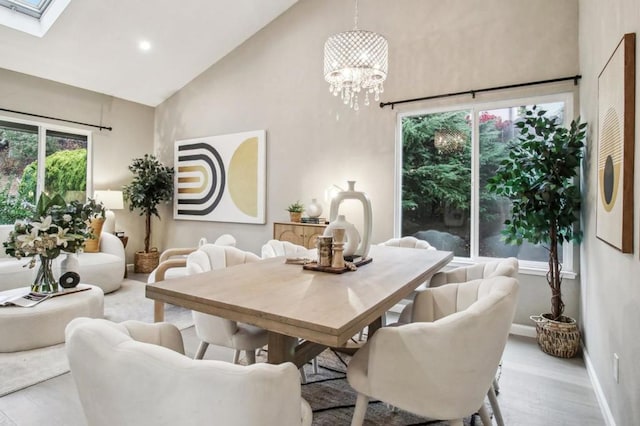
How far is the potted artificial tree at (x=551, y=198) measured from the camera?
2.82 m

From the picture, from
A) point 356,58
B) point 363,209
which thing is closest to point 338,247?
point 363,209

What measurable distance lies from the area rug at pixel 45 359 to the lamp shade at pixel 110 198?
1930 millimetres

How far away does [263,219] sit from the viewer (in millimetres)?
5090

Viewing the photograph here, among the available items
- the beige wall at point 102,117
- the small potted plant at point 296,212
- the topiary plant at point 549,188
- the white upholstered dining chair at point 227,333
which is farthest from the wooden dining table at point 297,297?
the beige wall at point 102,117

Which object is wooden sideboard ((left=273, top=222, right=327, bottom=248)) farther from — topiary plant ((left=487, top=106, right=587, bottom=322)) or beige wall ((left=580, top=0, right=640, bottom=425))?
beige wall ((left=580, top=0, right=640, bottom=425))

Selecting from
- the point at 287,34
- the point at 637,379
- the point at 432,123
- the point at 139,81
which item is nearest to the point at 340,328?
the point at 637,379

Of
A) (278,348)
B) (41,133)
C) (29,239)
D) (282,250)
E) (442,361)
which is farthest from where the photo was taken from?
(41,133)

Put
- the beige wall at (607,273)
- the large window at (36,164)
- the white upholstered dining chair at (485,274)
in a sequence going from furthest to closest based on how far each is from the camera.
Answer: the large window at (36,164), the white upholstered dining chair at (485,274), the beige wall at (607,273)

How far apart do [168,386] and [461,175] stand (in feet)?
11.9

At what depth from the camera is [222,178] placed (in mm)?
5500

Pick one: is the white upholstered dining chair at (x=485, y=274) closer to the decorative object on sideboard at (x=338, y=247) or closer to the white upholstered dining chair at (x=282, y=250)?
the decorative object on sideboard at (x=338, y=247)

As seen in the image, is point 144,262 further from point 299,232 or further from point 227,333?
point 227,333

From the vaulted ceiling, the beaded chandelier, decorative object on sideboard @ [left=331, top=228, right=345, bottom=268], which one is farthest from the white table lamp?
decorative object on sideboard @ [left=331, top=228, right=345, bottom=268]

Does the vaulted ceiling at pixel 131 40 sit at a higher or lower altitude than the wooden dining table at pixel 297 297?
higher
